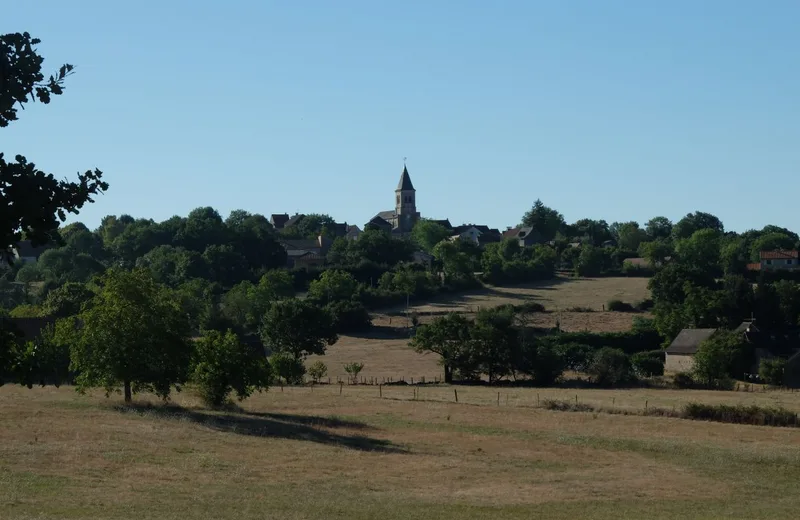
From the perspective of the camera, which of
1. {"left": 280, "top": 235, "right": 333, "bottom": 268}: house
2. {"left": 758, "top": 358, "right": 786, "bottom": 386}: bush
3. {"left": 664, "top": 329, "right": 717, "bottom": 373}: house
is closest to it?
{"left": 758, "top": 358, "right": 786, "bottom": 386}: bush

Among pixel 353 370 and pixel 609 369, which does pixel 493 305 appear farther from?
pixel 353 370

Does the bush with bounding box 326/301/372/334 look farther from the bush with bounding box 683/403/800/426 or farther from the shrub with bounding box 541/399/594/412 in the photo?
the bush with bounding box 683/403/800/426

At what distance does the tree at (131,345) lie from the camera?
5253cm

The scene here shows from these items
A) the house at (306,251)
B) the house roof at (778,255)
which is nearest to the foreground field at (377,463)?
the house roof at (778,255)

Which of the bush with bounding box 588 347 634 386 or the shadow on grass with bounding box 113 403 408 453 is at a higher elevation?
the bush with bounding box 588 347 634 386

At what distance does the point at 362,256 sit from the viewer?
462ft

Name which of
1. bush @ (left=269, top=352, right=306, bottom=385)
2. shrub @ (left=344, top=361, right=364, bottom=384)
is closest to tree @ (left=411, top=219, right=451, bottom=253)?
shrub @ (left=344, top=361, right=364, bottom=384)

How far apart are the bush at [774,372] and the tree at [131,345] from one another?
146 feet

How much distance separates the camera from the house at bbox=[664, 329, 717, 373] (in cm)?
8650

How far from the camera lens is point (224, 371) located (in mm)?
53219

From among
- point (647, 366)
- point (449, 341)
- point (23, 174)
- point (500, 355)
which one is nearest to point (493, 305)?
point (647, 366)

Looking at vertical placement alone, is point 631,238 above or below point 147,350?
above

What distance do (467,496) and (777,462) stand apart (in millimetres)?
14122

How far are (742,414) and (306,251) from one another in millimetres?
126057
